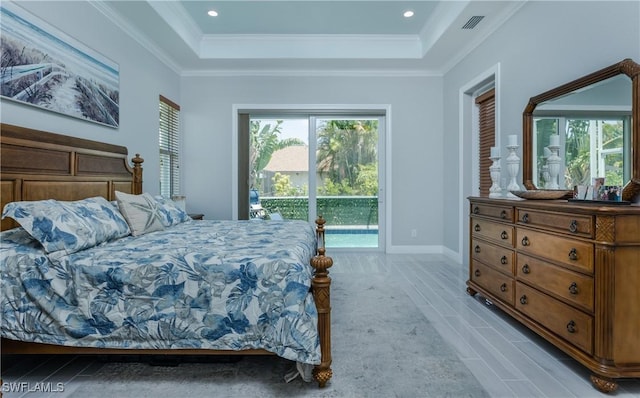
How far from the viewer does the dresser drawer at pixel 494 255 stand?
8.23ft

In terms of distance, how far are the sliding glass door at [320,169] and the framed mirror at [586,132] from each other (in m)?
2.48

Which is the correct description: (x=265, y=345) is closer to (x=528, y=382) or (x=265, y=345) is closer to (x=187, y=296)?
(x=187, y=296)

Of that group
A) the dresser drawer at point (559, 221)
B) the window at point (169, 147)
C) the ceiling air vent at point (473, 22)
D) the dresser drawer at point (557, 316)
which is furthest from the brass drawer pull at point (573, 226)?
the window at point (169, 147)

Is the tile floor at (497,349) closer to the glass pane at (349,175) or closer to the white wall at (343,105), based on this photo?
the white wall at (343,105)

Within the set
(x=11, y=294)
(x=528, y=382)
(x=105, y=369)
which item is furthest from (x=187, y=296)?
(x=528, y=382)

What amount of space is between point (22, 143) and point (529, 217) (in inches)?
137

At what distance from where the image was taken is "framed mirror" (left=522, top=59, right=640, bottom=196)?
6.63ft

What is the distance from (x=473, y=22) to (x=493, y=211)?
210cm

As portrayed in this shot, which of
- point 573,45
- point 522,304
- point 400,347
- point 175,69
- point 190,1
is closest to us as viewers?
point 400,347

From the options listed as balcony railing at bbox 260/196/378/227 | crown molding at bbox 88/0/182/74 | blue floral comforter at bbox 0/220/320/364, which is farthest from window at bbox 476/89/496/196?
crown molding at bbox 88/0/182/74

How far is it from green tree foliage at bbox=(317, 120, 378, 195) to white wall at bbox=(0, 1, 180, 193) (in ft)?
7.65

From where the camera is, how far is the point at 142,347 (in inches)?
68.9

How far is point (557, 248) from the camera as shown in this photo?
6.60 feet

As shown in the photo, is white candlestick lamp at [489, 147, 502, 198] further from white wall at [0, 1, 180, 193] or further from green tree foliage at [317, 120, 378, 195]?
white wall at [0, 1, 180, 193]
